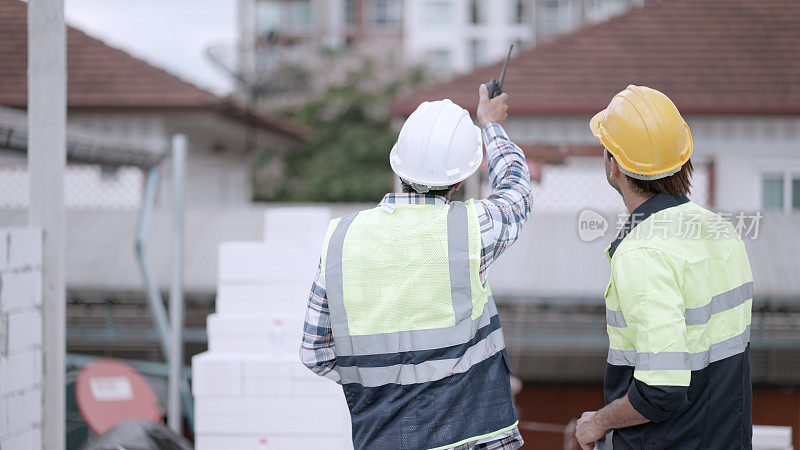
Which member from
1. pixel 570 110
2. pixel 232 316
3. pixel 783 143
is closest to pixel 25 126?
pixel 232 316

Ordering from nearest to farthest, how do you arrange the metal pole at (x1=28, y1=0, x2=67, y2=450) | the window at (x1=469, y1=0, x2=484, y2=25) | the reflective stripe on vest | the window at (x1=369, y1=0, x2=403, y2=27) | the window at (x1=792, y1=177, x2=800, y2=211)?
1. the reflective stripe on vest
2. the metal pole at (x1=28, y1=0, x2=67, y2=450)
3. the window at (x1=792, y1=177, x2=800, y2=211)
4. the window at (x1=469, y1=0, x2=484, y2=25)
5. the window at (x1=369, y1=0, x2=403, y2=27)

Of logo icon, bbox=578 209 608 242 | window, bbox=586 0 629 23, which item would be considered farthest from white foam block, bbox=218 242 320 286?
window, bbox=586 0 629 23

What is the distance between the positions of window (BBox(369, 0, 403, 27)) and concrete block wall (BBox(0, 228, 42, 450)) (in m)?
40.7

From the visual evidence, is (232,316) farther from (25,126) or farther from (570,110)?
(570,110)

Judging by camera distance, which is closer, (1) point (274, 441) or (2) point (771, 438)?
(2) point (771, 438)

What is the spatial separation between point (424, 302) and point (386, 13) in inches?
1672

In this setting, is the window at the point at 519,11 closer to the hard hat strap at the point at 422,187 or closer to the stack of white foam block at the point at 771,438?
the stack of white foam block at the point at 771,438

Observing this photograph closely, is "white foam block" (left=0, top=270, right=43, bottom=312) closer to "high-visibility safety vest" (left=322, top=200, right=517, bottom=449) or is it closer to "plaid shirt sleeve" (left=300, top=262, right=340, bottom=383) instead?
"plaid shirt sleeve" (left=300, top=262, right=340, bottom=383)

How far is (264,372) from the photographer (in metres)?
3.67

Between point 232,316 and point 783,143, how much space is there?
14.1 feet

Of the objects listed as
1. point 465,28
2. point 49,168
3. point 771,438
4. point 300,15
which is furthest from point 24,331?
point 300,15

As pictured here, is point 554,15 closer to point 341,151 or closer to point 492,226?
point 341,151

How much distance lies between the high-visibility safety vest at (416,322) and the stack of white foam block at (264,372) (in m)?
1.58

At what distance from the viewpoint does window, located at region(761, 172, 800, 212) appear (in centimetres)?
545
